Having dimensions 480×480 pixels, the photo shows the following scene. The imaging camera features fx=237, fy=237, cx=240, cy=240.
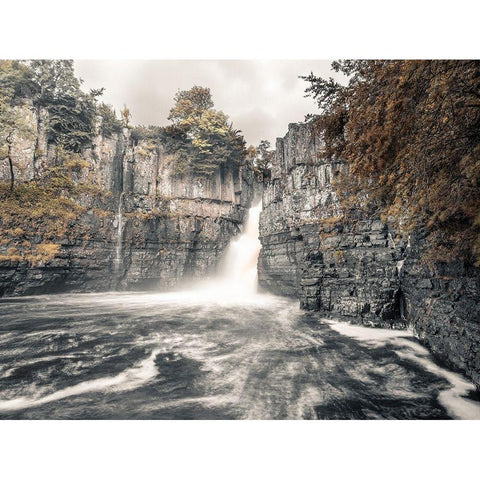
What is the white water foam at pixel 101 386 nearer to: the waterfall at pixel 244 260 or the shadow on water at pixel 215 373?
the shadow on water at pixel 215 373

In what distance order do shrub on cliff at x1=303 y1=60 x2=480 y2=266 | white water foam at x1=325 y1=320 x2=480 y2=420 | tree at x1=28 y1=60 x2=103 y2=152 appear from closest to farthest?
shrub on cliff at x1=303 y1=60 x2=480 y2=266, white water foam at x1=325 y1=320 x2=480 y2=420, tree at x1=28 y1=60 x2=103 y2=152

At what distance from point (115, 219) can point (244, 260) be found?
366 inches

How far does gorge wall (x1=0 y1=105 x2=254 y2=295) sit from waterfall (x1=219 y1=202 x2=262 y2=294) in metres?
0.80

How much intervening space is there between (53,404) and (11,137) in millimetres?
15480

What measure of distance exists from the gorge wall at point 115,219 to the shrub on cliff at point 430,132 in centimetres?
1497

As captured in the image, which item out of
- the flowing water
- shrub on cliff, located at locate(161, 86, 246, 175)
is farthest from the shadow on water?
shrub on cliff, located at locate(161, 86, 246, 175)

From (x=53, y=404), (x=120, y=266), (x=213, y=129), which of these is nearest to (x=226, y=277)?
(x=120, y=266)

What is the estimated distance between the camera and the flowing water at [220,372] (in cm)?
274

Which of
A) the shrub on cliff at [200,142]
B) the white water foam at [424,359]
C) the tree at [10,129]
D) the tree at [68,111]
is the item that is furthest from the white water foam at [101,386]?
the shrub on cliff at [200,142]

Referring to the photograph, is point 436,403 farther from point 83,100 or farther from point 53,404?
point 83,100

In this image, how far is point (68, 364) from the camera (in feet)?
13.6

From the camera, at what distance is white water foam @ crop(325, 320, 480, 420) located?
268cm

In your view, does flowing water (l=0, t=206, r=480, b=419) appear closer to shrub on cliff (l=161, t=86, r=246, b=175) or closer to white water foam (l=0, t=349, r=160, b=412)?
white water foam (l=0, t=349, r=160, b=412)

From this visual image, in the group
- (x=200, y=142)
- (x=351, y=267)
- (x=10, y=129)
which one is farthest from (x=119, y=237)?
(x=351, y=267)
